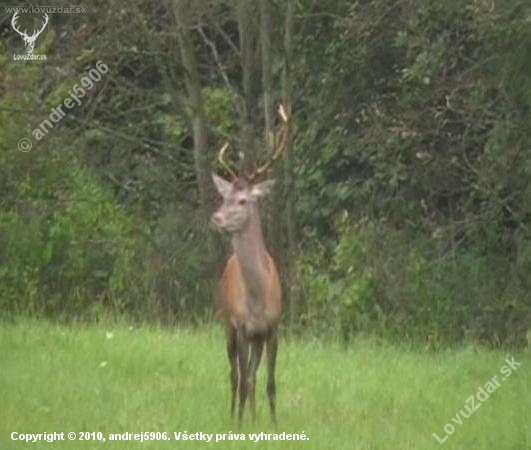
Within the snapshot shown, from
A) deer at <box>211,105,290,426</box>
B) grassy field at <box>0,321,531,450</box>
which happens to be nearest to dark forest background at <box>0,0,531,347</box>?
grassy field at <box>0,321,531,450</box>

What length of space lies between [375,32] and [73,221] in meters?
4.07

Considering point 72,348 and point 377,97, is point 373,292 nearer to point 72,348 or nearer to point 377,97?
point 377,97

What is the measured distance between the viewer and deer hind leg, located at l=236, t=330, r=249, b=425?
1065cm

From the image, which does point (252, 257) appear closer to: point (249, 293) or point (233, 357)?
point (249, 293)

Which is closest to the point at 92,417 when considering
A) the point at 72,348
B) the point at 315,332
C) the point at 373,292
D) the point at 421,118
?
the point at 72,348

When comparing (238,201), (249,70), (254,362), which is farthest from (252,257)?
(249,70)

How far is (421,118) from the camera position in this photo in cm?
1812

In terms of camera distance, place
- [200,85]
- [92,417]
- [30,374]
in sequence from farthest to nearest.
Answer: [200,85], [30,374], [92,417]

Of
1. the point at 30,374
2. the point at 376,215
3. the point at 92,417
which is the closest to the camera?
the point at 92,417

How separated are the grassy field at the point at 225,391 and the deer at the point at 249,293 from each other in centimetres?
32

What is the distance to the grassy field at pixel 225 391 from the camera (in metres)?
10.1

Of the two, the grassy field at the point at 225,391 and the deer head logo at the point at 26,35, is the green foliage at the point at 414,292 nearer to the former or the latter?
the grassy field at the point at 225,391

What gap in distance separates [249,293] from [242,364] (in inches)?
18.1

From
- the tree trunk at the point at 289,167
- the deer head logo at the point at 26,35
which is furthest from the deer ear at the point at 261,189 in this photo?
the deer head logo at the point at 26,35
